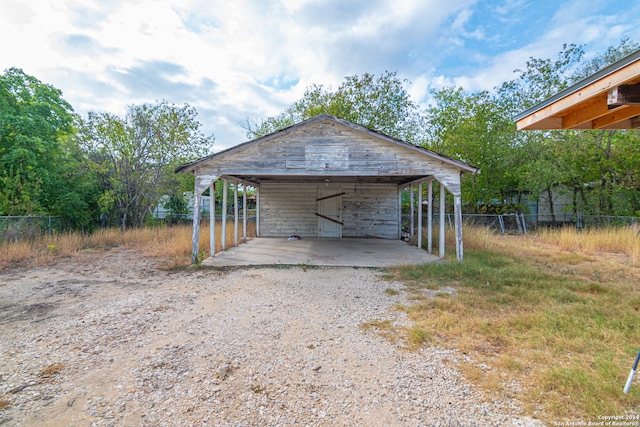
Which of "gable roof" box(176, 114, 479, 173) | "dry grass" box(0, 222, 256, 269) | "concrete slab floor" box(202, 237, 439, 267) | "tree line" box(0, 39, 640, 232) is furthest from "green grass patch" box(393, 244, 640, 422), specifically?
"tree line" box(0, 39, 640, 232)

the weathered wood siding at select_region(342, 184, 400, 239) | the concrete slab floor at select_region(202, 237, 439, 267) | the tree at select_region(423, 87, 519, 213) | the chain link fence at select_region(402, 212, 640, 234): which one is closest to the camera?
the concrete slab floor at select_region(202, 237, 439, 267)

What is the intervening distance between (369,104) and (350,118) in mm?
1658

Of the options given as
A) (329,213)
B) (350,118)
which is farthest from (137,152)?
(350,118)

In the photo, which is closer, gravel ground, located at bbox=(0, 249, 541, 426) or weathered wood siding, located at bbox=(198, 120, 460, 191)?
gravel ground, located at bbox=(0, 249, 541, 426)

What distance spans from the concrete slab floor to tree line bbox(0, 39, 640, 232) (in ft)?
21.4

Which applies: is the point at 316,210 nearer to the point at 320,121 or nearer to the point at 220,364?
the point at 320,121

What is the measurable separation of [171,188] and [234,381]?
1430 centimetres

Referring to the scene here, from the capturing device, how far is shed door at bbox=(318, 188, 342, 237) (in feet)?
42.6

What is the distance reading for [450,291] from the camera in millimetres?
5469

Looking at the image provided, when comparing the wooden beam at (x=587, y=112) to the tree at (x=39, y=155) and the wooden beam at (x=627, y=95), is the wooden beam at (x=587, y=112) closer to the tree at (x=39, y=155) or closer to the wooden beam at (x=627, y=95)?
the wooden beam at (x=627, y=95)

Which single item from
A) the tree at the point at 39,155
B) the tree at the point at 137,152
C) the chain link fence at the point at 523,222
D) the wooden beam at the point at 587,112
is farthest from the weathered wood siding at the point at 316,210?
the wooden beam at the point at 587,112

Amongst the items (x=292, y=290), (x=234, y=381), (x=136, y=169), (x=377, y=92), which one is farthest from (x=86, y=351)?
(x=377, y=92)

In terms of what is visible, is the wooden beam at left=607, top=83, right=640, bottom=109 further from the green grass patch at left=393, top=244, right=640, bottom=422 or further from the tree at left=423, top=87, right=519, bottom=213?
the tree at left=423, top=87, right=519, bottom=213

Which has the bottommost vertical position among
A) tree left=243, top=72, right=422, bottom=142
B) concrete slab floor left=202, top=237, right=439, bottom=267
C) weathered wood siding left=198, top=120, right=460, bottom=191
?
concrete slab floor left=202, top=237, right=439, bottom=267
